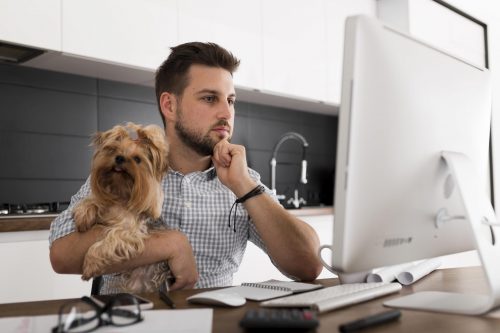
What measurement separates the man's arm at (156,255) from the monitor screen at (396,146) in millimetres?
669

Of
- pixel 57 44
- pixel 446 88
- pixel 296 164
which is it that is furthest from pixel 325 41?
pixel 446 88

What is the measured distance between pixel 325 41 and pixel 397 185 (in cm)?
363

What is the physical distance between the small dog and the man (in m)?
0.06

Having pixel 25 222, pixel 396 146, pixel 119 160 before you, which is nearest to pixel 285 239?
pixel 119 160

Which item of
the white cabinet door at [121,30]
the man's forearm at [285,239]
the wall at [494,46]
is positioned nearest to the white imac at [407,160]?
the man's forearm at [285,239]

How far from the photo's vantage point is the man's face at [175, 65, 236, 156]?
5.81 ft

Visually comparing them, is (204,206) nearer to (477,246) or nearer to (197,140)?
(197,140)

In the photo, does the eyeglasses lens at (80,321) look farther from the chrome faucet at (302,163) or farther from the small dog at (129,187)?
the chrome faucet at (302,163)

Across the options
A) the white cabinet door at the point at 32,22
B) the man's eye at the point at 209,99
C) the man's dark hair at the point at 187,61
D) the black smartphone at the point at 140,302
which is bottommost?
the black smartphone at the point at 140,302

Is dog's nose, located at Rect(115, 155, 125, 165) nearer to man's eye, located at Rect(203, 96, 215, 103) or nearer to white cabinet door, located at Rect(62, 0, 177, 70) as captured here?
man's eye, located at Rect(203, 96, 215, 103)

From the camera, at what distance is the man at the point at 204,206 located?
4.81 feet

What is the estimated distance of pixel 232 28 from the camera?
11.7ft

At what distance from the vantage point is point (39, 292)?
2279 millimetres

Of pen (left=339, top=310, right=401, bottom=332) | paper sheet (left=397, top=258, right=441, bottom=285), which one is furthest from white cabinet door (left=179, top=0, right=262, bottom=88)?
pen (left=339, top=310, right=401, bottom=332)
